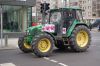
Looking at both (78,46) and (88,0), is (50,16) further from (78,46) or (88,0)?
(88,0)

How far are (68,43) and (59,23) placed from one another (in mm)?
1236

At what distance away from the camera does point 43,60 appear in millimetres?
14617

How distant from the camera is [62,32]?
17.6 meters

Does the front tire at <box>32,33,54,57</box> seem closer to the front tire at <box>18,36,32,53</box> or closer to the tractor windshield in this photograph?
the front tire at <box>18,36,32,53</box>

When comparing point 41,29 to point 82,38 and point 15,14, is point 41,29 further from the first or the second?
point 15,14

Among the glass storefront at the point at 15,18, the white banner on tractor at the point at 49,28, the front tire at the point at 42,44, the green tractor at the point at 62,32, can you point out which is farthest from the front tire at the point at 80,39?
the glass storefront at the point at 15,18

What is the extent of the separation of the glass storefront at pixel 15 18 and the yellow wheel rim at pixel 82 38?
14.9 m

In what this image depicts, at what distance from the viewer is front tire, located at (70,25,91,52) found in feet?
56.9

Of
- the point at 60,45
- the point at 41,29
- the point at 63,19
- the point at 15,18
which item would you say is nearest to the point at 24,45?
the point at 41,29

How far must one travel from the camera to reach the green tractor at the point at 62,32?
1670 cm

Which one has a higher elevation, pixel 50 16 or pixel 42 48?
pixel 50 16

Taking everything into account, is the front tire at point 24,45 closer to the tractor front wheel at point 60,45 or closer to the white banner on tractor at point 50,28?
the white banner on tractor at point 50,28

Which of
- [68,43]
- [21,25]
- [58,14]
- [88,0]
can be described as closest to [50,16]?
[58,14]

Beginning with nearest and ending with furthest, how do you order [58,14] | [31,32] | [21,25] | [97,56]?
[97,56] → [31,32] → [58,14] → [21,25]
